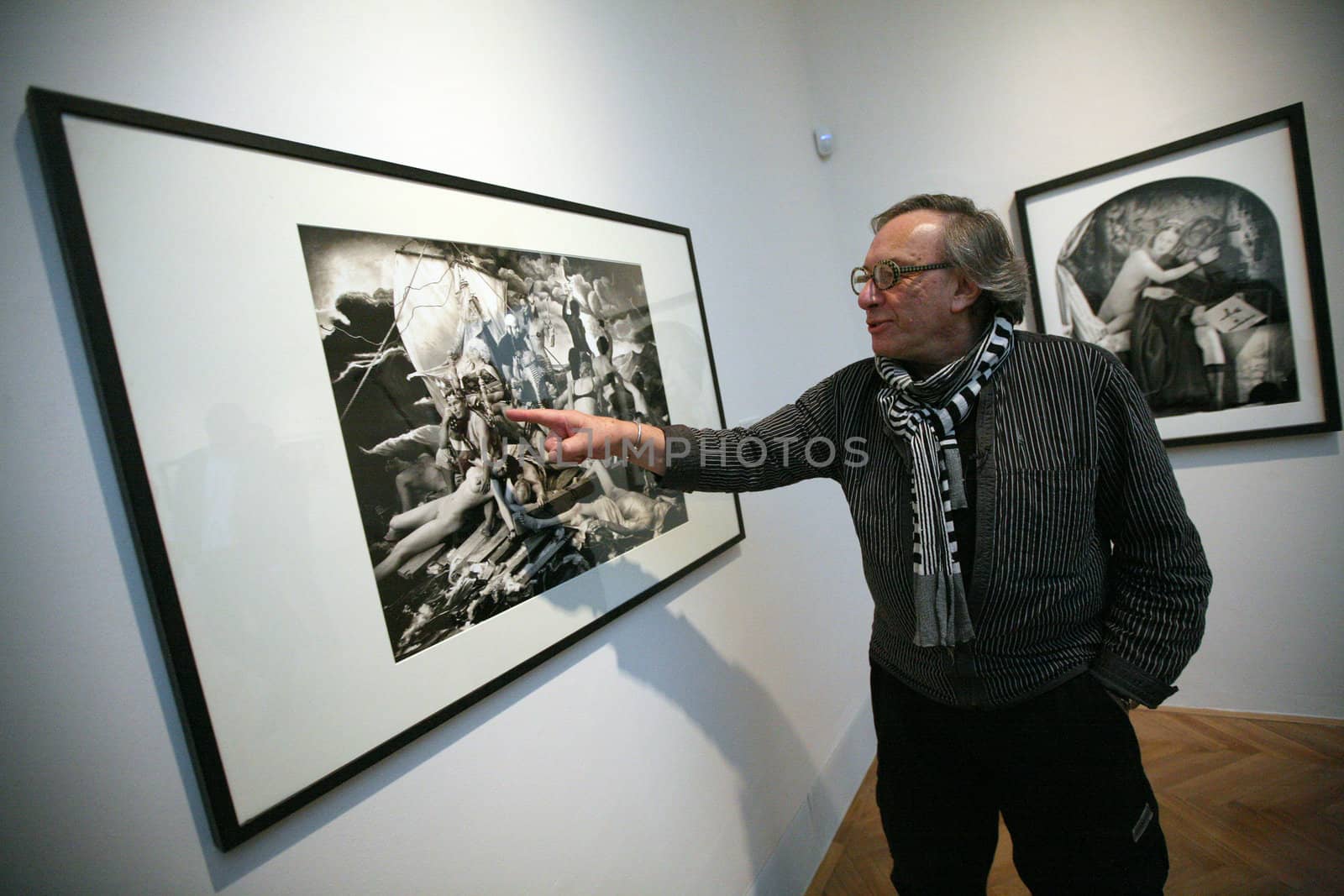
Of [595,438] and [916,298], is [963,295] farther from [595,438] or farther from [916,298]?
[595,438]

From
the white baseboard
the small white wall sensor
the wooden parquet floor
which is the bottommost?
the wooden parquet floor

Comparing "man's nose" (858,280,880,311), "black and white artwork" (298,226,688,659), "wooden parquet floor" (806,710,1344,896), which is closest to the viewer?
"black and white artwork" (298,226,688,659)

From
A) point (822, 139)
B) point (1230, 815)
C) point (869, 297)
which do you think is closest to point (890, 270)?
point (869, 297)

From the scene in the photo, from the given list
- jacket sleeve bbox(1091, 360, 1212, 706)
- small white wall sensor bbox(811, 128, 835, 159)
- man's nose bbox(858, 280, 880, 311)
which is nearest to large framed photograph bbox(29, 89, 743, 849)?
man's nose bbox(858, 280, 880, 311)

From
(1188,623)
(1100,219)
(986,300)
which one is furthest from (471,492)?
(1100,219)

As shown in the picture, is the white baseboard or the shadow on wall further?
the white baseboard

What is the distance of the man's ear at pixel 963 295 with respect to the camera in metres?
1.27

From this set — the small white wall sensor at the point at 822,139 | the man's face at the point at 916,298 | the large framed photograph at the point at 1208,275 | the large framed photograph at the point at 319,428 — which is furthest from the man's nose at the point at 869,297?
the small white wall sensor at the point at 822,139

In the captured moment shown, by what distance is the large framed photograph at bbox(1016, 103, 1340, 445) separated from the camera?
2.20 m

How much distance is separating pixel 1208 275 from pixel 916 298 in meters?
1.87

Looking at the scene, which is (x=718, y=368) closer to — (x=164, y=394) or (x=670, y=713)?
(x=670, y=713)

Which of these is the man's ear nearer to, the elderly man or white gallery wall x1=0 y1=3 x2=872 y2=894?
the elderly man

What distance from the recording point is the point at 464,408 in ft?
3.59

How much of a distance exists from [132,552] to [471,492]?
1.51 ft
